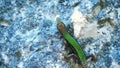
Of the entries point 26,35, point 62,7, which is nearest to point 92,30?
point 62,7

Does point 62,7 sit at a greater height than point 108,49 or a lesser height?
greater

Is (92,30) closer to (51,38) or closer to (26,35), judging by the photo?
(51,38)

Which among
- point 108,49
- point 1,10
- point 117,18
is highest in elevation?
point 1,10

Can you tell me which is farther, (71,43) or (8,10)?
(8,10)

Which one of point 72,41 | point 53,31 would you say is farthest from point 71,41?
point 53,31

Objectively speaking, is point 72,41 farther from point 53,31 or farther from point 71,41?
point 53,31
